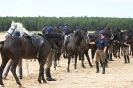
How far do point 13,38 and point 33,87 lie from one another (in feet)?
6.07

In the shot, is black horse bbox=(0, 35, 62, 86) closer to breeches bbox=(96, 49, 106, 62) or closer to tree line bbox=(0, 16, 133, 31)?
breeches bbox=(96, 49, 106, 62)

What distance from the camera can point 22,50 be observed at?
17.0 metres

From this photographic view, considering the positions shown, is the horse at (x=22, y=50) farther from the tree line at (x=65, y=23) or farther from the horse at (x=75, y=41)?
the tree line at (x=65, y=23)

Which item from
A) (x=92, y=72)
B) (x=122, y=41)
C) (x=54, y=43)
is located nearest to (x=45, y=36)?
(x=54, y=43)

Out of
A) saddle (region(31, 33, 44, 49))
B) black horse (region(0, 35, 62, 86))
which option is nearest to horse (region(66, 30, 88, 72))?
black horse (region(0, 35, 62, 86))

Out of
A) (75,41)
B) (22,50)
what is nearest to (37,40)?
(22,50)

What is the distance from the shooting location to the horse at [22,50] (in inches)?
655

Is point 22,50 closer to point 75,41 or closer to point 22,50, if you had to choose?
point 22,50

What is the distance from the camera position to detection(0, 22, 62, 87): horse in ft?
54.5

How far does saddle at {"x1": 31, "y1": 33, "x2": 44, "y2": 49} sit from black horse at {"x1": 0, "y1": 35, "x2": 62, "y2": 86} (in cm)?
10

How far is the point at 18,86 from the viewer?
663 inches

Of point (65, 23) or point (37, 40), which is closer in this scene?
point (37, 40)

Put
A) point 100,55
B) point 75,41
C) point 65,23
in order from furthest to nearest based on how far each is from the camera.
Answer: point 65,23, point 75,41, point 100,55

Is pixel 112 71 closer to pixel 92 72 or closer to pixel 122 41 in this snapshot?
pixel 92 72
